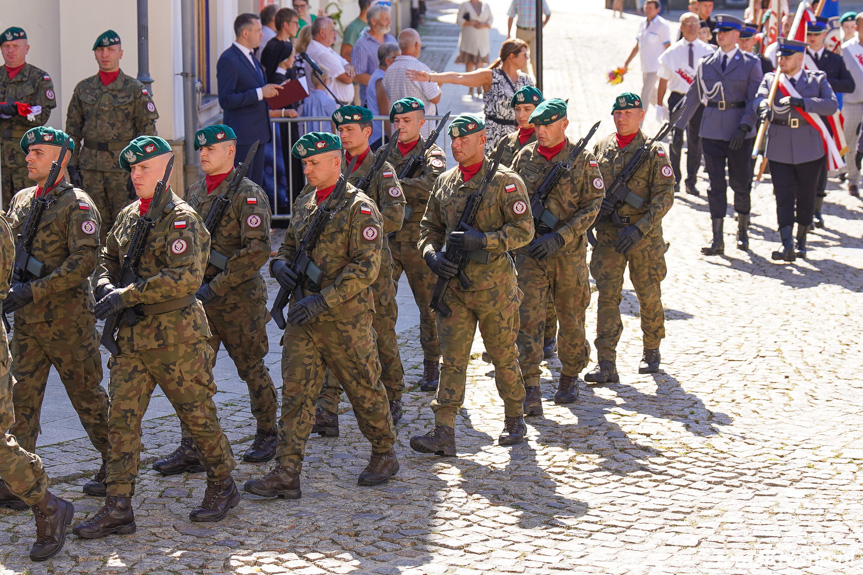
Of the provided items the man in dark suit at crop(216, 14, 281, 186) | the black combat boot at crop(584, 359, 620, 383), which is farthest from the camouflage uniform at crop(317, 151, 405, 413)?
the man in dark suit at crop(216, 14, 281, 186)

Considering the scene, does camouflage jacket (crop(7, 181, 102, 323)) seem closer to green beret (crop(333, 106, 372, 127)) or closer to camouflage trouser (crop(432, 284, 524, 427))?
green beret (crop(333, 106, 372, 127))

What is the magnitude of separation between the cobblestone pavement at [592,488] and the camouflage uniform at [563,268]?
16.0 inches

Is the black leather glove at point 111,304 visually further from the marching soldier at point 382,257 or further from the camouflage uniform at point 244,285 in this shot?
the marching soldier at point 382,257

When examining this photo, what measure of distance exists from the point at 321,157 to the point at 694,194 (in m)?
9.85

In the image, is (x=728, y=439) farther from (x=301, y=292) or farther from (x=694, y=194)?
(x=694, y=194)

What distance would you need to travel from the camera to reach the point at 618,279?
336 inches

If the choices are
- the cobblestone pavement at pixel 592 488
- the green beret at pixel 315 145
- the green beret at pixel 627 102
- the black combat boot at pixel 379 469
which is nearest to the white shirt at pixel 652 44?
the cobblestone pavement at pixel 592 488

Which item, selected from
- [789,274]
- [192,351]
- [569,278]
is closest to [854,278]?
[789,274]

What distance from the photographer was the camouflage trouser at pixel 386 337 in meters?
7.48

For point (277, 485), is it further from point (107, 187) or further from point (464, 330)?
point (107, 187)

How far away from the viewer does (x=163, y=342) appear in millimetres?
5836

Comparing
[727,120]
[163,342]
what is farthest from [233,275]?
[727,120]

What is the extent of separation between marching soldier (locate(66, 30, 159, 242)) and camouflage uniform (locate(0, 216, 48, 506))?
4604mm

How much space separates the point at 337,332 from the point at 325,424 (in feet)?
4.00
